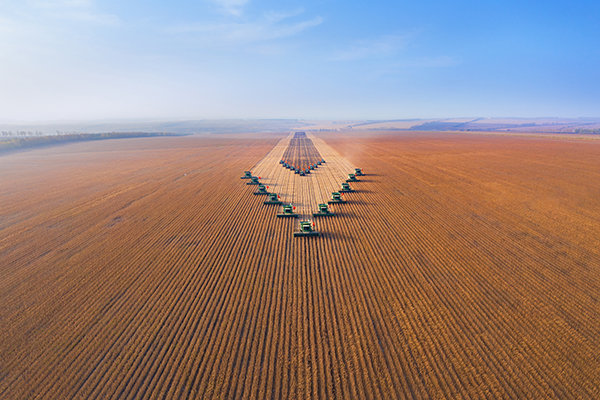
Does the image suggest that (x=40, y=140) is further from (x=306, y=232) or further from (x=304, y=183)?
(x=306, y=232)

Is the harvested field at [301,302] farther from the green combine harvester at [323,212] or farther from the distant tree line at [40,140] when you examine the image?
the distant tree line at [40,140]

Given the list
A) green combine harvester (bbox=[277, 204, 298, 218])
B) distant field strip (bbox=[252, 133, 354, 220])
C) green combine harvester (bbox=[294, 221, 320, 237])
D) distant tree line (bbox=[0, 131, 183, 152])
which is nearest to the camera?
green combine harvester (bbox=[294, 221, 320, 237])

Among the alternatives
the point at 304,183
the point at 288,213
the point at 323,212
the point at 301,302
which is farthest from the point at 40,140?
the point at 301,302

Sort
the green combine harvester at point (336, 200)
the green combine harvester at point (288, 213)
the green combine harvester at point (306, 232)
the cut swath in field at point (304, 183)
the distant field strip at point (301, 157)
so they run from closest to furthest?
the green combine harvester at point (306, 232) → the green combine harvester at point (288, 213) → the cut swath in field at point (304, 183) → the green combine harvester at point (336, 200) → the distant field strip at point (301, 157)

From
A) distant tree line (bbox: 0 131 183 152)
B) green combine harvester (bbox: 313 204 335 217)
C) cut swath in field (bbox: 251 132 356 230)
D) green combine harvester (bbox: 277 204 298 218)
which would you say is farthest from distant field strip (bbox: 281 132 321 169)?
distant tree line (bbox: 0 131 183 152)

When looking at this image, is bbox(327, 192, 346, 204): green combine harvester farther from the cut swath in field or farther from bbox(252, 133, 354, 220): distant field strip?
bbox(252, 133, 354, 220): distant field strip

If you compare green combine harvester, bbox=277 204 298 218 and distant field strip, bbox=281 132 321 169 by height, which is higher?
distant field strip, bbox=281 132 321 169

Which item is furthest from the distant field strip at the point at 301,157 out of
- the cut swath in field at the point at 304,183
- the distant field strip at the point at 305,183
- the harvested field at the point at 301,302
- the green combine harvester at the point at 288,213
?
the harvested field at the point at 301,302

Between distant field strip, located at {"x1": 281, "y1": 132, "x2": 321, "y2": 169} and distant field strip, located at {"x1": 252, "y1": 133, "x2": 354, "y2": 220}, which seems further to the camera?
distant field strip, located at {"x1": 281, "y1": 132, "x2": 321, "y2": 169}

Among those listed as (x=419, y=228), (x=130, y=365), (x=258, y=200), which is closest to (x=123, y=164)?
(x=258, y=200)
